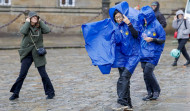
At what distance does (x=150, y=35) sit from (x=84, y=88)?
213cm

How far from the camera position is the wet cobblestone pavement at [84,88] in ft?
28.2

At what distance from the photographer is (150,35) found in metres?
8.95

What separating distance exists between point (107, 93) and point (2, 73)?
3.86 metres

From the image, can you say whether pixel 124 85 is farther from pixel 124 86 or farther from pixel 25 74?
pixel 25 74

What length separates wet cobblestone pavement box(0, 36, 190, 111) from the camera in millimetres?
8609

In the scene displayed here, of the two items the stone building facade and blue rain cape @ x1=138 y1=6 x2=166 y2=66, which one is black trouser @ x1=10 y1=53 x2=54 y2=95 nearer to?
blue rain cape @ x1=138 y1=6 x2=166 y2=66

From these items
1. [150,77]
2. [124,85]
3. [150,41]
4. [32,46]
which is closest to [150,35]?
[150,41]

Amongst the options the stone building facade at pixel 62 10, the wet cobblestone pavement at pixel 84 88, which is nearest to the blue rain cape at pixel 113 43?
the wet cobblestone pavement at pixel 84 88

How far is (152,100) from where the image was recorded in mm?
9109

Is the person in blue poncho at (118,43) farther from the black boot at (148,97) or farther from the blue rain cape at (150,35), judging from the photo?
the black boot at (148,97)

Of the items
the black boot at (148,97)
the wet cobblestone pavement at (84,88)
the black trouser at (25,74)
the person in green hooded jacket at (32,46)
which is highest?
the person in green hooded jacket at (32,46)

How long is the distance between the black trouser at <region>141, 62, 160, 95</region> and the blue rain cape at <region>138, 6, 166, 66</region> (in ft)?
0.31

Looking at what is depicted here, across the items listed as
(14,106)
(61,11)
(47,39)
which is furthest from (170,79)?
(61,11)

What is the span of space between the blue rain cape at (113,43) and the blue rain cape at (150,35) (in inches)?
23.2
